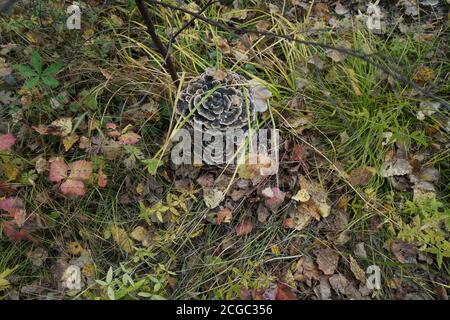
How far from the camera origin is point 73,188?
6.49ft

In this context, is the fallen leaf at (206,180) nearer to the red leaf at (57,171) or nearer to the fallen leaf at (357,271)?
the red leaf at (57,171)

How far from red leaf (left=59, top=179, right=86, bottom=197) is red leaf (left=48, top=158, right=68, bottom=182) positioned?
4 centimetres

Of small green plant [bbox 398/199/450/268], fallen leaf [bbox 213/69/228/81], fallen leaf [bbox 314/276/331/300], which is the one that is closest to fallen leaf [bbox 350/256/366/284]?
fallen leaf [bbox 314/276/331/300]

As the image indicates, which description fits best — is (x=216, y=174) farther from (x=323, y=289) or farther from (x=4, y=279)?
(x=4, y=279)

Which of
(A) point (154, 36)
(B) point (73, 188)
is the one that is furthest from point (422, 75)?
(B) point (73, 188)

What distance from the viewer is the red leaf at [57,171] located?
2.00 metres

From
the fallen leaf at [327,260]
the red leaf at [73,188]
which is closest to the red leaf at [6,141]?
the red leaf at [73,188]

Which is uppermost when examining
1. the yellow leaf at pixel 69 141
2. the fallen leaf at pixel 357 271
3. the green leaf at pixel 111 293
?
the yellow leaf at pixel 69 141

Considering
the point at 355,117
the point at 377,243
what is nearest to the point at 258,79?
the point at 355,117

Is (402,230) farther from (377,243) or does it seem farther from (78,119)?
(78,119)

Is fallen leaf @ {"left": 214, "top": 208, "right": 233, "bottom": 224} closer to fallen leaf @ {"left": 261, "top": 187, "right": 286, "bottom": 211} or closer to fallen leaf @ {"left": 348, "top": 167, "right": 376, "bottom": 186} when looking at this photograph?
fallen leaf @ {"left": 261, "top": 187, "right": 286, "bottom": 211}

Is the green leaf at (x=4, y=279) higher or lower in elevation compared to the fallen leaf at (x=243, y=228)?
lower

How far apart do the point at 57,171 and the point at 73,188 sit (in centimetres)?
13

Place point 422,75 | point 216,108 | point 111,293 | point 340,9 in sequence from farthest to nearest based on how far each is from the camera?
1. point 340,9
2. point 422,75
3. point 216,108
4. point 111,293
